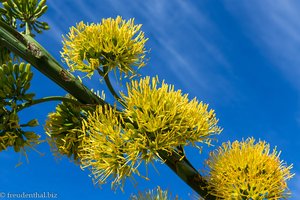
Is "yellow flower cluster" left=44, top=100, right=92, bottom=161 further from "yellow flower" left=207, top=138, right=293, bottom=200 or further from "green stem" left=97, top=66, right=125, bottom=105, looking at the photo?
"yellow flower" left=207, top=138, right=293, bottom=200

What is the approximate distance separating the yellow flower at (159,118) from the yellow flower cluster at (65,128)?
0.51m

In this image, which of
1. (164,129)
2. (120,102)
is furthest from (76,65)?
(164,129)

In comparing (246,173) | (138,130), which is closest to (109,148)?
(138,130)

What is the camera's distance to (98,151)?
3.09m

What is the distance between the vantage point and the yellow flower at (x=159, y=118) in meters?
3.02

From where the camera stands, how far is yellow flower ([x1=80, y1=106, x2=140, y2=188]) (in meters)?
3.05

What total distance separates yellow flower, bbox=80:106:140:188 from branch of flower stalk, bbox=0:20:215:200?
6.4 inches

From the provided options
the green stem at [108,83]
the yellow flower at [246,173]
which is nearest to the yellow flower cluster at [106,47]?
the green stem at [108,83]

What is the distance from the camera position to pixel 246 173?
333 cm

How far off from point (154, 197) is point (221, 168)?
647 millimetres

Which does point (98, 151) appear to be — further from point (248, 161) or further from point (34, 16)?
point (34, 16)

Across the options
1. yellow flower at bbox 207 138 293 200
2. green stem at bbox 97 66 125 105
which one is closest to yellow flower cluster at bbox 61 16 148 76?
green stem at bbox 97 66 125 105

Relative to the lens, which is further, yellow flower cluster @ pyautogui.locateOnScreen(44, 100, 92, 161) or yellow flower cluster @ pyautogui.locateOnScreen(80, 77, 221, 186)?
yellow flower cluster @ pyautogui.locateOnScreen(44, 100, 92, 161)

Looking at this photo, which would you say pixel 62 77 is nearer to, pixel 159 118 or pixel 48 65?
pixel 48 65
